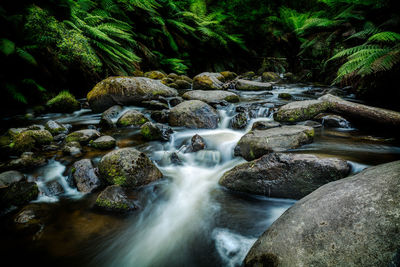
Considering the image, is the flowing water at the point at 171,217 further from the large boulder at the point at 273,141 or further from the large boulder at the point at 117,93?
the large boulder at the point at 117,93

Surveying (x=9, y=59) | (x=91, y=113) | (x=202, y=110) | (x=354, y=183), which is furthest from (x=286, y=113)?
(x=9, y=59)

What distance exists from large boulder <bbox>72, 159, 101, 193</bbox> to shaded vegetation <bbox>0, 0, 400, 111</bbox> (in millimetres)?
3168

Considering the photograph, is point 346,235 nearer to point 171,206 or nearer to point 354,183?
point 354,183

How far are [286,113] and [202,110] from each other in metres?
2.02

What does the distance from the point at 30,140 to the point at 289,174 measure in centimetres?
436

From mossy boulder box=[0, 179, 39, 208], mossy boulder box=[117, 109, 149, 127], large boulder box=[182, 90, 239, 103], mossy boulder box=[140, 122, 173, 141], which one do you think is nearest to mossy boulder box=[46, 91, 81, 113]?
mossy boulder box=[117, 109, 149, 127]

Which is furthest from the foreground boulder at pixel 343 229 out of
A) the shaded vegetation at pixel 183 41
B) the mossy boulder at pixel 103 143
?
the mossy boulder at pixel 103 143

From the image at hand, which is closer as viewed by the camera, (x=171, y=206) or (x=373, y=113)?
(x=171, y=206)

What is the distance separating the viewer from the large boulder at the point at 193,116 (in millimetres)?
4809

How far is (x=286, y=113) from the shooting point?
4703mm

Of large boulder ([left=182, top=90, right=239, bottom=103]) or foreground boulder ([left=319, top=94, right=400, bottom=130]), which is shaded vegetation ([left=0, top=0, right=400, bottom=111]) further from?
large boulder ([left=182, top=90, right=239, bottom=103])

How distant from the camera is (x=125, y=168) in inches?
106

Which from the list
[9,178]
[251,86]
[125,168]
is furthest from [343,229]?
[251,86]

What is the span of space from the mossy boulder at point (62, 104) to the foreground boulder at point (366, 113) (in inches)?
269
